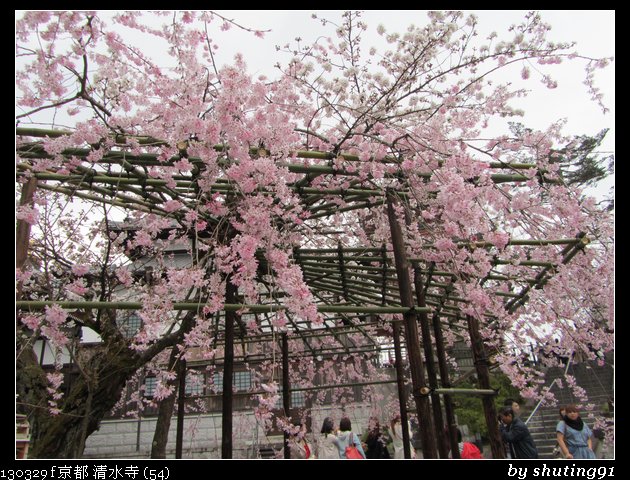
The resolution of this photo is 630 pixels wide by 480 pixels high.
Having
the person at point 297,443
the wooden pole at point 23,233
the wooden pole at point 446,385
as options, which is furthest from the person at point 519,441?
the wooden pole at point 23,233

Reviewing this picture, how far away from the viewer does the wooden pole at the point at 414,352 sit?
315 cm

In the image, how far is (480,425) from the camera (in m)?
11.9

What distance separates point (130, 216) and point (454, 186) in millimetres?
3592

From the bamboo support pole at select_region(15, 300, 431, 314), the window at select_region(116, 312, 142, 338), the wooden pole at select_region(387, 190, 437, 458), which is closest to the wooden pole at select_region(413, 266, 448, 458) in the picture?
the wooden pole at select_region(387, 190, 437, 458)

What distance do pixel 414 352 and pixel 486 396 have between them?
1386 mm

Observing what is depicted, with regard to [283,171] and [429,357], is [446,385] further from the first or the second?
[283,171]

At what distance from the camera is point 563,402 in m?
11.0

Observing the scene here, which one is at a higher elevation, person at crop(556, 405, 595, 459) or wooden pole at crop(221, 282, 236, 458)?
wooden pole at crop(221, 282, 236, 458)

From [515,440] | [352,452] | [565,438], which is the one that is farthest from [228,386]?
[565,438]

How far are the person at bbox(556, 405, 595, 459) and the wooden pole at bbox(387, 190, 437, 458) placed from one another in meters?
3.17

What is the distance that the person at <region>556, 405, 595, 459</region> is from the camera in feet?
17.4

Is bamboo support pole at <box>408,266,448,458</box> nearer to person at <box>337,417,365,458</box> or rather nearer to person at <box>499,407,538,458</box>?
person at <box>499,407,538,458</box>
